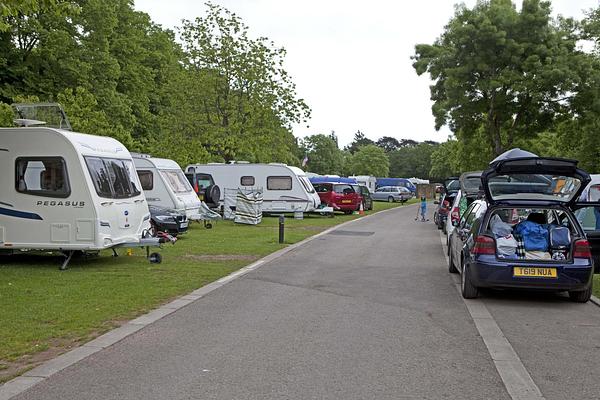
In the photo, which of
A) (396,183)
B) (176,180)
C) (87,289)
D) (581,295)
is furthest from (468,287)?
(396,183)

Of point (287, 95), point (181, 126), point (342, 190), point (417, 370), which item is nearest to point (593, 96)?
point (342, 190)

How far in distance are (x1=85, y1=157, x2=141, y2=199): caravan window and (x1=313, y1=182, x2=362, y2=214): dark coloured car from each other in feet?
73.0

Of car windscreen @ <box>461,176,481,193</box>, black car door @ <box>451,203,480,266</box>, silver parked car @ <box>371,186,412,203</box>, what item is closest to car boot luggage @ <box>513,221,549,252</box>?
black car door @ <box>451,203,480,266</box>

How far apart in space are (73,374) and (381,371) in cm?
278

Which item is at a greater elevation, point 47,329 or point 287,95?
point 287,95

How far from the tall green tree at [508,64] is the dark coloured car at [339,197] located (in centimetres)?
670

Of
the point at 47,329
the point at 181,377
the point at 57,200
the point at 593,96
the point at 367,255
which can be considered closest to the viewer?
the point at 181,377

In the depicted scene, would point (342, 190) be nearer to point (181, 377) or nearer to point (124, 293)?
point (124, 293)

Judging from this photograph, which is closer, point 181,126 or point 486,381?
point 486,381

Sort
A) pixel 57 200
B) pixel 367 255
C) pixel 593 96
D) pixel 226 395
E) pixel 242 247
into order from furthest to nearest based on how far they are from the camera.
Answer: pixel 593 96 → pixel 242 247 → pixel 367 255 → pixel 57 200 → pixel 226 395

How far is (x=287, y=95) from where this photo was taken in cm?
3878

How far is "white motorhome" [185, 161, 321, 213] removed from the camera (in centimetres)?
3209

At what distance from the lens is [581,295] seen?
1009 cm

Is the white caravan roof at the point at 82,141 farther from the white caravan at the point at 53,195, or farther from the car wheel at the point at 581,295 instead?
the car wheel at the point at 581,295
